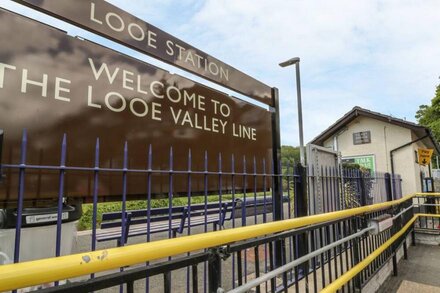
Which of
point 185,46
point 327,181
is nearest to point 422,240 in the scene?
point 327,181

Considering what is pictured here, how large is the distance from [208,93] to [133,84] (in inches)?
37.0

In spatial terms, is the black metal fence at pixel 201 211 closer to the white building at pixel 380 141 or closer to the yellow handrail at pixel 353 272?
the yellow handrail at pixel 353 272

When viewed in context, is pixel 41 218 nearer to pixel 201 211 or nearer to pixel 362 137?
pixel 201 211

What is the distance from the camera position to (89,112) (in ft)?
7.42

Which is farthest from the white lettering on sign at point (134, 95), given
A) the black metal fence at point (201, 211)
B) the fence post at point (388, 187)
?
the fence post at point (388, 187)

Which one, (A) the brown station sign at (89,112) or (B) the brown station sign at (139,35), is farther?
(B) the brown station sign at (139,35)

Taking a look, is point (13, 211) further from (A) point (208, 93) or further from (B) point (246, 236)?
(A) point (208, 93)

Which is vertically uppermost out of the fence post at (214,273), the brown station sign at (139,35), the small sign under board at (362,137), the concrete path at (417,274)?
the small sign under board at (362,137)

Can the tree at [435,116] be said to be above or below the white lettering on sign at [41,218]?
above

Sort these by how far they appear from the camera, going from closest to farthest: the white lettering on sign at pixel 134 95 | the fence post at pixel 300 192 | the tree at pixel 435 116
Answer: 1. the white lettering on sign at pixel 134 95
2. the fence post at pixel 300 192
3. the tree at pixel 435 116

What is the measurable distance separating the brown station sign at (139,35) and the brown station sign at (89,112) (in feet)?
0.28

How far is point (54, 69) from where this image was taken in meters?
2.10

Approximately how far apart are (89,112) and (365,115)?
1442 cm

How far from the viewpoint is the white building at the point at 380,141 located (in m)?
13.2
